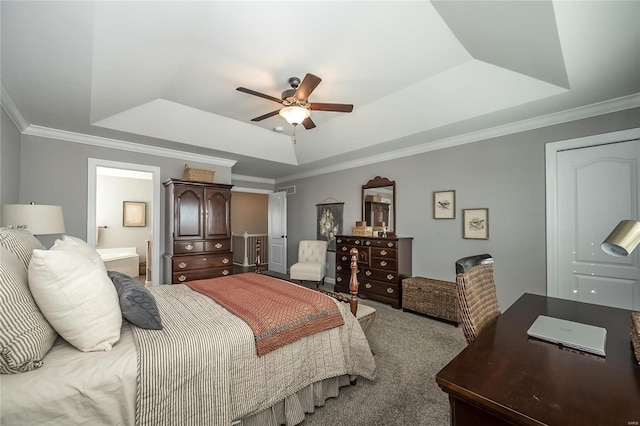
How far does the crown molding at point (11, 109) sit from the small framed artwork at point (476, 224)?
500cm

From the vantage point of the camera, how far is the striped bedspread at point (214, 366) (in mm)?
1201

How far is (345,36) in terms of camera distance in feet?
7.23

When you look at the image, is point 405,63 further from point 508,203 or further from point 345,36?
point 508,203

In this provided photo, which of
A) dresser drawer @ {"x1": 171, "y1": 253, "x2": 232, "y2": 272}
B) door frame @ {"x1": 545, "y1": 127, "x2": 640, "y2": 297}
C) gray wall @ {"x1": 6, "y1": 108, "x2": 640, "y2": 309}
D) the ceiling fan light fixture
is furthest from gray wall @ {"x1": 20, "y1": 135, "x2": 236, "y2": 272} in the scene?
door frame @ {"x1": 545, "y1": 127, "x2": 640, "y2": 297}

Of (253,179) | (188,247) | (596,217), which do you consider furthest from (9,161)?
(596,217)

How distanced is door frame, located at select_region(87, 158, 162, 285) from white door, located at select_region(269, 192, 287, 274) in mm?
2766

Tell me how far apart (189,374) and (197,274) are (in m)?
2.97

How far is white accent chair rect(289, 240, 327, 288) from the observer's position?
4.74 metres

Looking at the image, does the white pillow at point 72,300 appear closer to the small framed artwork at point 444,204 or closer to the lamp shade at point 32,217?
the lamp shade at point 32,217

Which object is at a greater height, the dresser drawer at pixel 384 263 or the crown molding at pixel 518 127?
the crown molding at pixel 518 127

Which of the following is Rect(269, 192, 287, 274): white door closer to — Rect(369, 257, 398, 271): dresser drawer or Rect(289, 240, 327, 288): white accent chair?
Rect(289, 240, 327, 288): white accent chair

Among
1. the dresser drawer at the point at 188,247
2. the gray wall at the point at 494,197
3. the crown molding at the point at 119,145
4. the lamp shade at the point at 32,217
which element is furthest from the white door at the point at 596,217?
the lamp shade at the point at 32,217

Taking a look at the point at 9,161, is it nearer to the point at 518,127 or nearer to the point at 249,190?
the point at 249,190

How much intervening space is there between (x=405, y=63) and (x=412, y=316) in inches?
122
